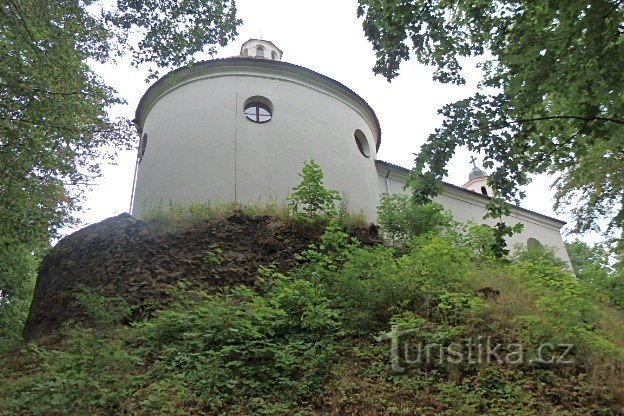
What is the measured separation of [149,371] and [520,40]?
5620 millimetres

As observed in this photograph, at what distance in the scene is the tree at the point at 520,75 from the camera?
212 inches

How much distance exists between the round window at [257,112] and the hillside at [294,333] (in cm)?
399

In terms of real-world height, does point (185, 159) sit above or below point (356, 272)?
above

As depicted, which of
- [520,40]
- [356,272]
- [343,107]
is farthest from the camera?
[343,107]

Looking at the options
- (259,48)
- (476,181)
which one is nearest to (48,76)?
(259,48)

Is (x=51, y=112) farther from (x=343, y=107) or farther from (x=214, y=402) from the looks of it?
(x=343, y=107)

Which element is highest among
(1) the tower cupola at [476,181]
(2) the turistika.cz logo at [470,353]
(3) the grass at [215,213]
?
(1) the tower cupola at [476,181]

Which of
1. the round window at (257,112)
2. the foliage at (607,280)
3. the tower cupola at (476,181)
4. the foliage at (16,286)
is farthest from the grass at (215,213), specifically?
the tower cupola at (476,181)

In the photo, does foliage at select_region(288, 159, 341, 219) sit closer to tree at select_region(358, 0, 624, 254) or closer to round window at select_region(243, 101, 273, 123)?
round window at select_region(243, 101, 273, 123)

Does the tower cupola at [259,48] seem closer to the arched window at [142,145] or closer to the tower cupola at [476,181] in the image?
the arched window at [142,145]

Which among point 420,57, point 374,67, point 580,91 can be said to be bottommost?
point 580,91

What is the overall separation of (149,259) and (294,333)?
12.0 ft

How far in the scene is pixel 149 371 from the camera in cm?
609

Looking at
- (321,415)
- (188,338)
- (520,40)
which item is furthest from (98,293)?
(520,40)
